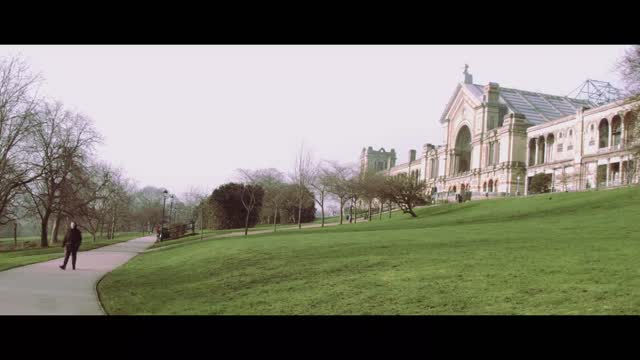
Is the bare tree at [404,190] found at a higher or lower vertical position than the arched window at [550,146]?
lower

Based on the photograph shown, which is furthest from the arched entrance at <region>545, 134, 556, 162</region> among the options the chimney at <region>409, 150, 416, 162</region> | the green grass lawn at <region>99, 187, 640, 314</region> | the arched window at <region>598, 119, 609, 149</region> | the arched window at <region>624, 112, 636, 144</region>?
the green grass lawn at <region>99, 187, 640, 314</region>

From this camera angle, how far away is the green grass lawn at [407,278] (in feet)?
31.6

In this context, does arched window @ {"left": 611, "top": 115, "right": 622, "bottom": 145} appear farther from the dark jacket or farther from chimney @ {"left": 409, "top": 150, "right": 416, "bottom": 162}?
the dark jacket

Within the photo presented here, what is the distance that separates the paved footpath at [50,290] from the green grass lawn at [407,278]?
1.75 feet

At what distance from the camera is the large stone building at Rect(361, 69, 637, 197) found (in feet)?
189

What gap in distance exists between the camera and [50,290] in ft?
44.7

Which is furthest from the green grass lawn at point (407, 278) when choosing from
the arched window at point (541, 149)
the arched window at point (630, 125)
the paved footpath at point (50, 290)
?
the arched window at point (541, 149)

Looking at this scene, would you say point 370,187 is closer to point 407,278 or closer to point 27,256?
point 27,256

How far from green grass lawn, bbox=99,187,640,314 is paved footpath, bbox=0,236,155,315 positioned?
53cm

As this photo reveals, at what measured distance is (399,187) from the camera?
46.2 m

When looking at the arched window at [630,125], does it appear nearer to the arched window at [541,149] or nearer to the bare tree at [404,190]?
the bare tree at [404,190]
